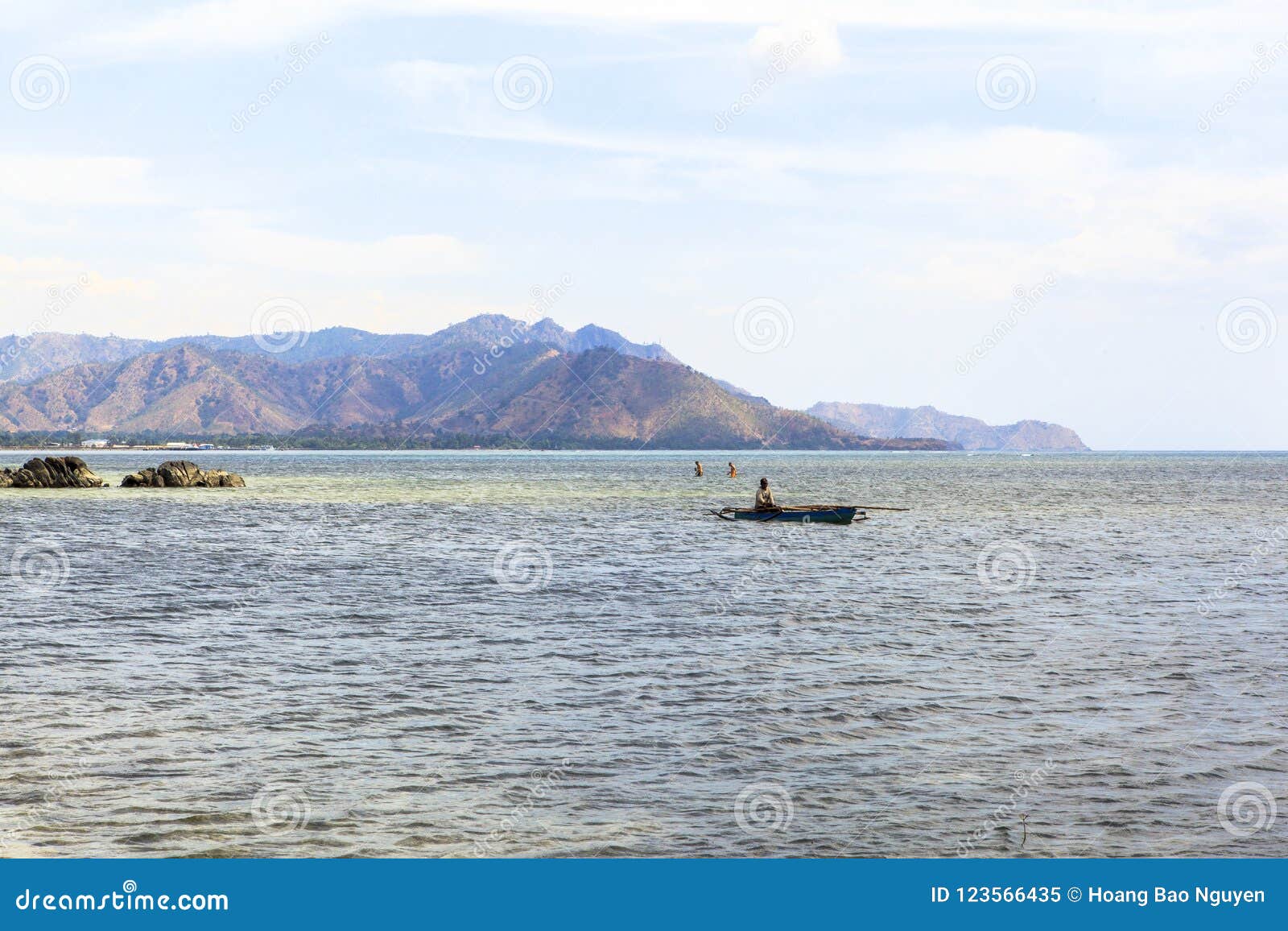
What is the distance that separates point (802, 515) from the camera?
69625 millimetres

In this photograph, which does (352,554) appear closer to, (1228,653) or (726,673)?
(726,673)

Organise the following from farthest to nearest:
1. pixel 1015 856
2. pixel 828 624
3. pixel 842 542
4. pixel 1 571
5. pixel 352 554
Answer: pixel 842 542 → pixel 352 554 → pixel 1 571 → pixel 828 624 → pixel 1015 856

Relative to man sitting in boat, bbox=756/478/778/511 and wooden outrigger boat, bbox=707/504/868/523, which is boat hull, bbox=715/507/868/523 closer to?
wooden outrigger boat, bbox=707/504/868/523

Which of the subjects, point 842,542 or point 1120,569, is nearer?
point 1120,569

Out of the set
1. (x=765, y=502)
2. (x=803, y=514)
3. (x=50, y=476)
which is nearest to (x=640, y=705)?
(x=765, y=502)

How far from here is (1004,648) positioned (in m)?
27.3

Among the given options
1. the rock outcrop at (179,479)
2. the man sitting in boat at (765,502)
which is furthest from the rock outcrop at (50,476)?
the man sitting in boat at (765,502)

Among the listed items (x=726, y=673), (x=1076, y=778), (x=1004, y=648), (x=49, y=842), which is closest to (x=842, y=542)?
(x=1004, y=648)

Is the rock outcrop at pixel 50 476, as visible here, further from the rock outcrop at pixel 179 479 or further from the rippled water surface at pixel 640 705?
the rippled water surface at pixel 640 705

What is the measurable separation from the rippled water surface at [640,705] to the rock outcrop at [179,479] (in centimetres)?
8517

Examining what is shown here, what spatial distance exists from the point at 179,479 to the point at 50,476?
506 inches

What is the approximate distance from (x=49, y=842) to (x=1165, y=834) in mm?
13013

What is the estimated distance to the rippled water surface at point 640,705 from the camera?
1452 cm

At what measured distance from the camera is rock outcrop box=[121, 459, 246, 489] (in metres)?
132
